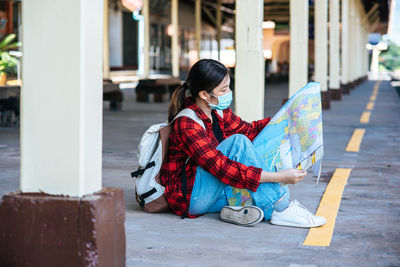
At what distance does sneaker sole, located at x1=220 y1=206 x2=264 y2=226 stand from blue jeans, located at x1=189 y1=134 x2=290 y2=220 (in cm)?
9

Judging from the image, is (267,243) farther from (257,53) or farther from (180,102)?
(257,53)

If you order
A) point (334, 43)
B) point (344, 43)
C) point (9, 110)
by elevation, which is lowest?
point (9, 110)

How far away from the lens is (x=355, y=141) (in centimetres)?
827

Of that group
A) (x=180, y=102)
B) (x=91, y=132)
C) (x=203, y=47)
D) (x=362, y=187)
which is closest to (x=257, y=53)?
(x=362, y=187)

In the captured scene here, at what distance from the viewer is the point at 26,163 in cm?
277

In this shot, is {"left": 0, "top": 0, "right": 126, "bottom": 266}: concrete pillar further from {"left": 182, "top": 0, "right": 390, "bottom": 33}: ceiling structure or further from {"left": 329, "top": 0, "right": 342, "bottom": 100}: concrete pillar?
{"left": 182, "top": 0, "right": 390, "bottom": 33}: ceiling structure

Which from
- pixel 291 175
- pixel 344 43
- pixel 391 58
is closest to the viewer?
pixel 291 175

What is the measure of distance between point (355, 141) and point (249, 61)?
2087 millimetres

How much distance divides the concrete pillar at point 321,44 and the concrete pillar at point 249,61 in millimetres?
6634

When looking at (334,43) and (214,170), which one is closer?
(214,170)

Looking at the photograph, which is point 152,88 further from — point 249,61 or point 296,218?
point 296,218

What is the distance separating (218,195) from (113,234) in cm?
132

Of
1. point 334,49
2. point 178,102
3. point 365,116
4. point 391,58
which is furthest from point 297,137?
Result: point 391,58

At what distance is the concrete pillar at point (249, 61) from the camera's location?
6.77 metres
